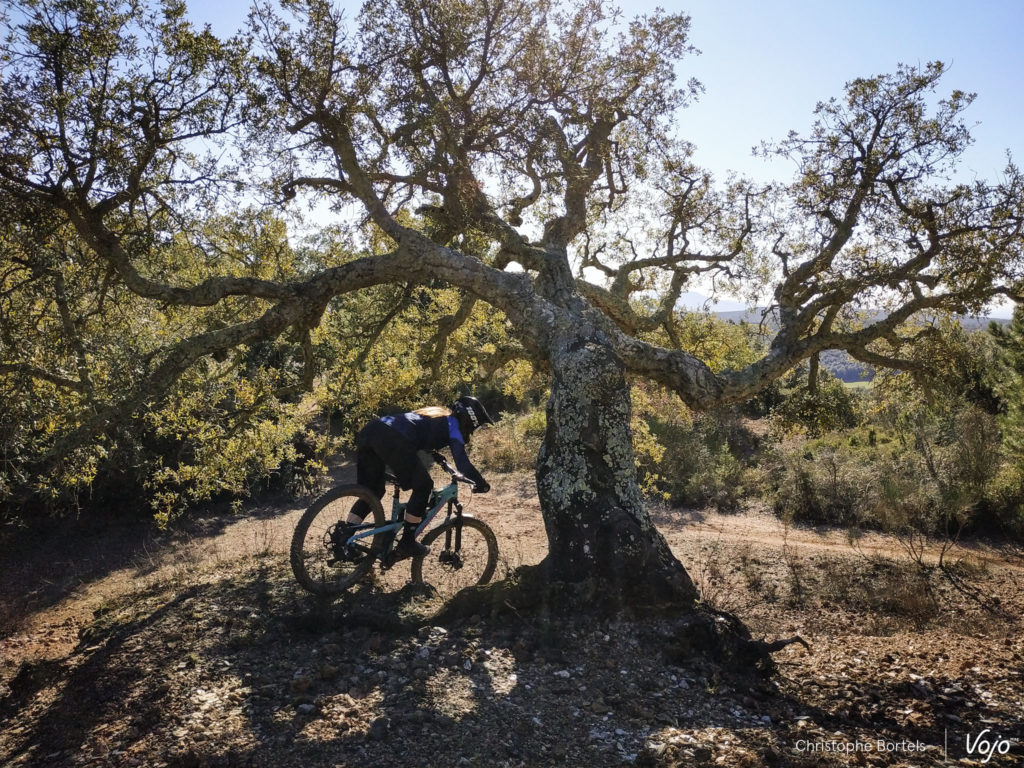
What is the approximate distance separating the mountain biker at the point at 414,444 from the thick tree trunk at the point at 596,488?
28.2 inches

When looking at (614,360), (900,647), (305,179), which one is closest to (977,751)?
(900,647)

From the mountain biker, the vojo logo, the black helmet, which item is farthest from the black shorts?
the vojo logo

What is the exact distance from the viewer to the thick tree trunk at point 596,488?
16.4 feet

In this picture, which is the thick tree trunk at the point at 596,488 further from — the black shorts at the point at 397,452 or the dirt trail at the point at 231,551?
the dirt trail at the point at 231,551

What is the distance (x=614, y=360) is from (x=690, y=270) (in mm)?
4972

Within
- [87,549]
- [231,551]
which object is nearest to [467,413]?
[231,551]

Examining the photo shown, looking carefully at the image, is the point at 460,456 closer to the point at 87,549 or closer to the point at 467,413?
the point at 467,413

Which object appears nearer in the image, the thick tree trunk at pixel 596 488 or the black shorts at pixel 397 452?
the thick tree trunk at pixel 596 488

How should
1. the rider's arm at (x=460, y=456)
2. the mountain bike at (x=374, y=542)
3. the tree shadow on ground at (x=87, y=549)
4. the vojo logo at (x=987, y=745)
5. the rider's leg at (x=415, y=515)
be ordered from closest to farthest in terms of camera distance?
1. the vojo logo at (x=987, y=745)
2. the rider's arm at (x=460, y=456)
3. the mountain bike at (x=374, y=542)
4. the rider's leg at (x=415, y=515)
5. the tree shadow on ground at (x=87, y=549)

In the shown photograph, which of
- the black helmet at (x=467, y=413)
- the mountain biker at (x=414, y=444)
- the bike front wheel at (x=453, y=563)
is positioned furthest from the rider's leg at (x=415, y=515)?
the black helmet at (x=467, y=413)

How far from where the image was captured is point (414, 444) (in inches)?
225

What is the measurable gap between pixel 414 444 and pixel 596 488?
1683mm

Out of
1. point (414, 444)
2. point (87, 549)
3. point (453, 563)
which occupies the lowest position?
point (87, 549)

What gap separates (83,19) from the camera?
18.3ft
